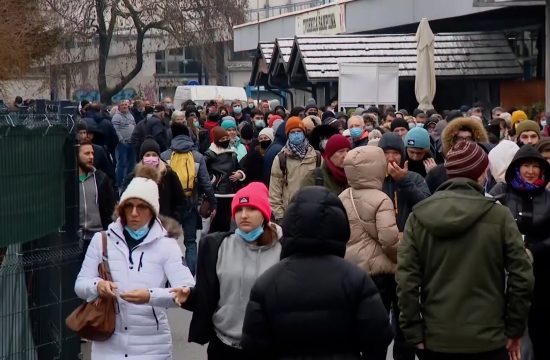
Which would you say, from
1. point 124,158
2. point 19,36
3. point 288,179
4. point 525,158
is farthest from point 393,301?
point 124,158

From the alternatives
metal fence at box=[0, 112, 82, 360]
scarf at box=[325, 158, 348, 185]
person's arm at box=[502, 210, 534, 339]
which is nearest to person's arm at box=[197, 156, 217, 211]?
scarf at box=[325, 158, 348, 185]

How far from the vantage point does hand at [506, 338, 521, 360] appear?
267 inches

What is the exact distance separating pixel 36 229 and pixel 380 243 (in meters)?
2.24

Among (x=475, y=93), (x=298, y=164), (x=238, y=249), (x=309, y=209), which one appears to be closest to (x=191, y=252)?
(x=298, y=164)

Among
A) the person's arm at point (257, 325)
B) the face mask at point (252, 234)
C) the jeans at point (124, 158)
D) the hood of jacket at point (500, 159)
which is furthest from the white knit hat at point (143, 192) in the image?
the jeans at point (124, 158)

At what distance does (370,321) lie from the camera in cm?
552

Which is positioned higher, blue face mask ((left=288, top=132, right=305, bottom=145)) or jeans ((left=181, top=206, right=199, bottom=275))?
blue face mask ((left=288, top=132, right=305, bottom=145))

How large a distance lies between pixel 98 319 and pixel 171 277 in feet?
1.48

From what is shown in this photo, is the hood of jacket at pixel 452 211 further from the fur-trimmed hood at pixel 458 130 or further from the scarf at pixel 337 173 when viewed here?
the fur-trimmed hood at pixel 458 130

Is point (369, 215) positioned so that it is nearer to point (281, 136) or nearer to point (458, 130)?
point (458, 130)

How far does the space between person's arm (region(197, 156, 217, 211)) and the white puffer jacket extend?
670 cm

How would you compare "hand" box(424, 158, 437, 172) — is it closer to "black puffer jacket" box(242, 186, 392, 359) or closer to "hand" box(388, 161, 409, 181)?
"hand" box(388, 161, 409, 181)

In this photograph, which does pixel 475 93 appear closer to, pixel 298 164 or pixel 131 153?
pixel 131 153

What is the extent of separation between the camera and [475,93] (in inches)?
1431
